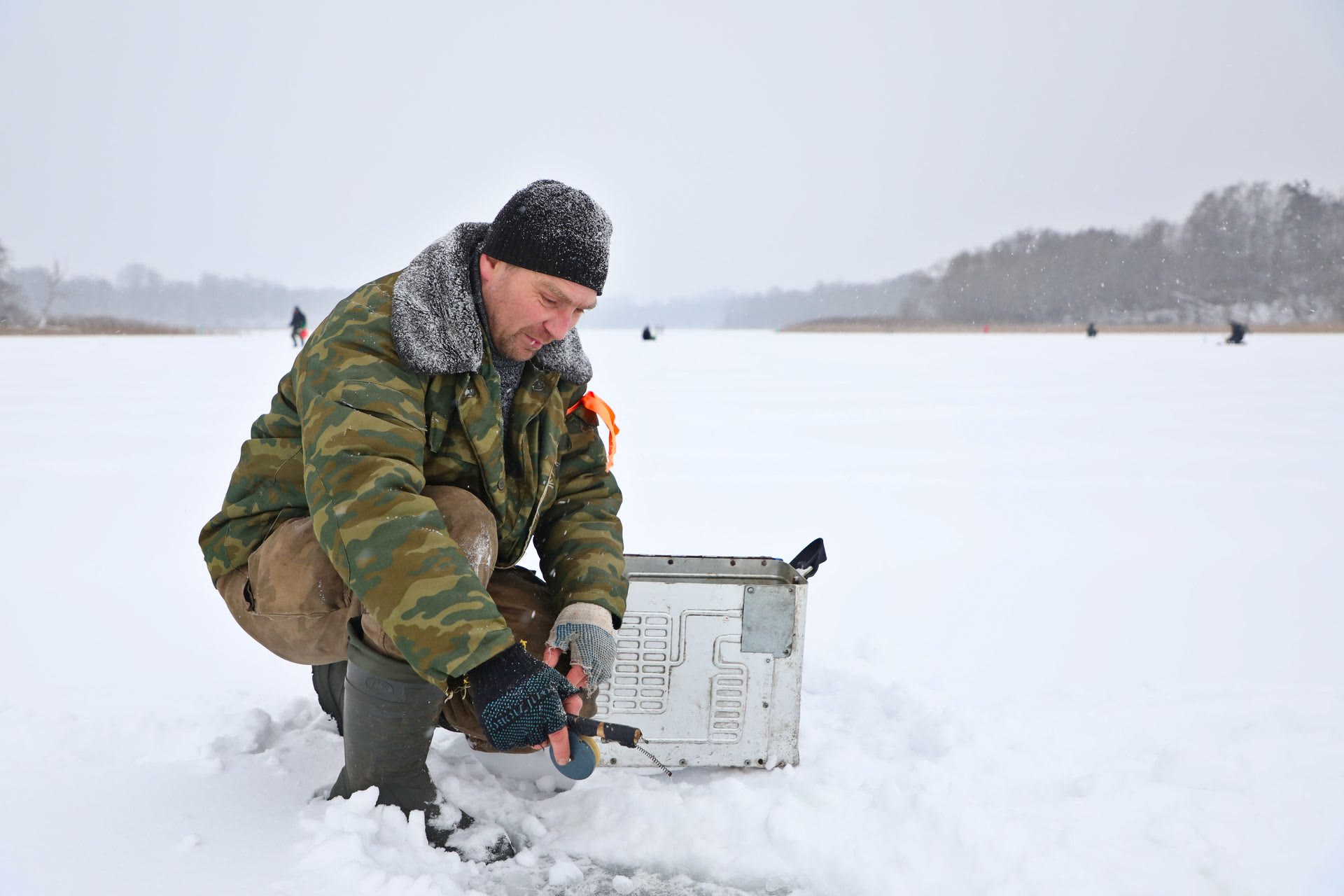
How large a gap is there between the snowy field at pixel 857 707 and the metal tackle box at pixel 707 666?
0.26ft

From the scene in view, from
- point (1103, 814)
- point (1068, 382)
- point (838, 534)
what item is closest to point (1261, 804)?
point (1103, 814)

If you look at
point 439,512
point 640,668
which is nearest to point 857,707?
point 640,668

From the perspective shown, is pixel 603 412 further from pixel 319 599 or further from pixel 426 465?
pixel 319 599

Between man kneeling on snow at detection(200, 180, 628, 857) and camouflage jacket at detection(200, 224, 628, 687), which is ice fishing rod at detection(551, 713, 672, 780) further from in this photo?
camouflage jacket at detection(200, 224, 628, 687)

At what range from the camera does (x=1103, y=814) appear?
188 cm

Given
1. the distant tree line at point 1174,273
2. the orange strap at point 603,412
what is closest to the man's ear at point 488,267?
the orange strap at point 603,412

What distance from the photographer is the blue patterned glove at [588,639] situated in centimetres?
179

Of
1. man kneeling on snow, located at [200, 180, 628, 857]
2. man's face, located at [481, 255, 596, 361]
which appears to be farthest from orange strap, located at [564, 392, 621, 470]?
man's face, located at [481, 255, 596, 361]

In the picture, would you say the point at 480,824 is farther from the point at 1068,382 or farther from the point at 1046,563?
the point at 1068,382

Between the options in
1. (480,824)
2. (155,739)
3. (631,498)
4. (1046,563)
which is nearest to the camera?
(480,824)

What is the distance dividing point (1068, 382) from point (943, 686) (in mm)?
10862

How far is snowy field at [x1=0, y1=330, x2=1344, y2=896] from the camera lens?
169 cm

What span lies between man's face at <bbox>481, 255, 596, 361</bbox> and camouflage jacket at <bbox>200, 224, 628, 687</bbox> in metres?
0.05

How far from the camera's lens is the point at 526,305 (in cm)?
178
